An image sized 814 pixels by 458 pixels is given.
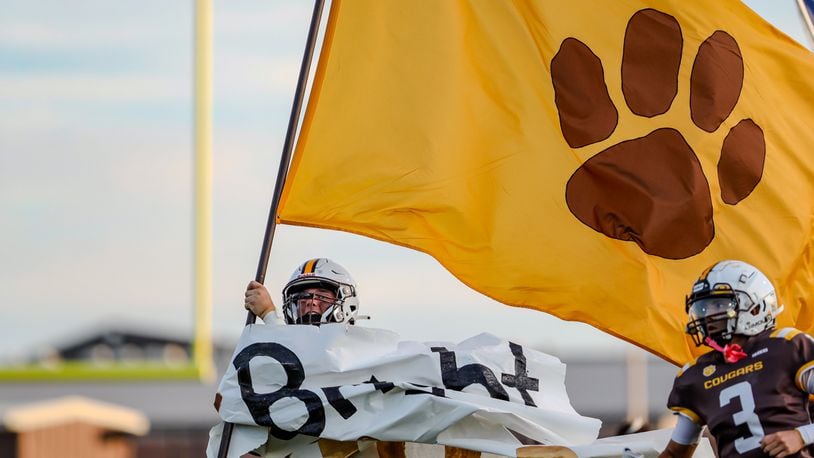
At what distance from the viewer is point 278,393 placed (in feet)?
25.3

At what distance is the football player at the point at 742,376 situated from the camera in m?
7.14

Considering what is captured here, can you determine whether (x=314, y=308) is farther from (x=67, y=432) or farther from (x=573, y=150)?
(x=67, y=432)

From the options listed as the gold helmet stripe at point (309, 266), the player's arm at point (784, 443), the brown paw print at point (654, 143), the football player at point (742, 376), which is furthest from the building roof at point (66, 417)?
the player's arm at point (784, 443)

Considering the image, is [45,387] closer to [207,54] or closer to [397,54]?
[207,54]

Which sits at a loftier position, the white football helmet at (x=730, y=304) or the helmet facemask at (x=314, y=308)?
the helmet facemask at (x=314, y=308)

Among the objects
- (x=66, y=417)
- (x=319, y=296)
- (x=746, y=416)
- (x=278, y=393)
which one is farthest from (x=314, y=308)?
(x=66, y=417)

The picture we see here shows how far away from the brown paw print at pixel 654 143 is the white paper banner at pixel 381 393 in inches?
41.3

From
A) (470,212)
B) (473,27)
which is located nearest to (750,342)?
(470,212)

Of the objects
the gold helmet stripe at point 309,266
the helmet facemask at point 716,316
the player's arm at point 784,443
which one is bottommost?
the player's arm at point 784,443

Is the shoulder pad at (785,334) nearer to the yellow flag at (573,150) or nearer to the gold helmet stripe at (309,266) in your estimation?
the yellow flag at (573,150)

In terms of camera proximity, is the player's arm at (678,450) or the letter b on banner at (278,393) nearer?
the player's arm at (678,450)

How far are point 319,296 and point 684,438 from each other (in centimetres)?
194

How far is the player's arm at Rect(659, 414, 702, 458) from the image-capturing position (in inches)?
295

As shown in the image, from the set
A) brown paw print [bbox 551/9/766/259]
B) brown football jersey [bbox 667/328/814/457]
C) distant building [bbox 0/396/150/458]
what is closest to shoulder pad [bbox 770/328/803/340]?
brown football jersey [bbox 667/328/814/457]
